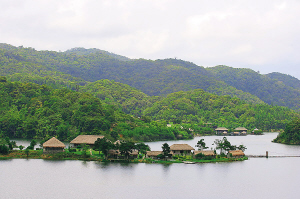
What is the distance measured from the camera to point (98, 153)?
56.4 metres

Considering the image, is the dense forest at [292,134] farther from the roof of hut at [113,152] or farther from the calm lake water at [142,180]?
the roof of hut at [113,152]

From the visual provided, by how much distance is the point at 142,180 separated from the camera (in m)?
42.5

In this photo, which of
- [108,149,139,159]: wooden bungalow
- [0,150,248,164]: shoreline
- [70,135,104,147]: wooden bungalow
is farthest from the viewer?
[70,135,104,147]: wooden bungalow

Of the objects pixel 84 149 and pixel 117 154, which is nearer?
pixel 117 154

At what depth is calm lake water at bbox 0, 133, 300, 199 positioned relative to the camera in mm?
37719

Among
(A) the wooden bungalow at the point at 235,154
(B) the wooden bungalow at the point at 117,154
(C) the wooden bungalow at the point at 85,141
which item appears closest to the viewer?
(B) the wooden bungalow at the point at 117,154

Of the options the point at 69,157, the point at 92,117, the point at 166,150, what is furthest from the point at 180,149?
the point at 92,117

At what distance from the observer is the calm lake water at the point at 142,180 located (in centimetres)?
3772

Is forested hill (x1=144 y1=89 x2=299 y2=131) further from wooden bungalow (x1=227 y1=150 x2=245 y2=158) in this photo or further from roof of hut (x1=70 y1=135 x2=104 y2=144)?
roof of hut (x1=70 y1=135 x2=104 y2=144)

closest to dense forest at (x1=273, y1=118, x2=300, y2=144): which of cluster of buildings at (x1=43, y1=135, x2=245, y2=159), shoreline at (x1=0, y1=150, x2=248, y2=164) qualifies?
cluster of buildings at (x1=43, y1=135, x2=245, y2=159)

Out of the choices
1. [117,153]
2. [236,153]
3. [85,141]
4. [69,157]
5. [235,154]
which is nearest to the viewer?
[117,153]

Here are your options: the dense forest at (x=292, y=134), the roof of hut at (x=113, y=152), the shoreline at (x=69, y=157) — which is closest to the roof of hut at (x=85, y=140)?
the shoreline at (x=69, y=157)

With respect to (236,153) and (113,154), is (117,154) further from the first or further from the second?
(236,153)

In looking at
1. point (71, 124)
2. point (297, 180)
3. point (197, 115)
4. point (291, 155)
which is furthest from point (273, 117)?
point (297, 180)
